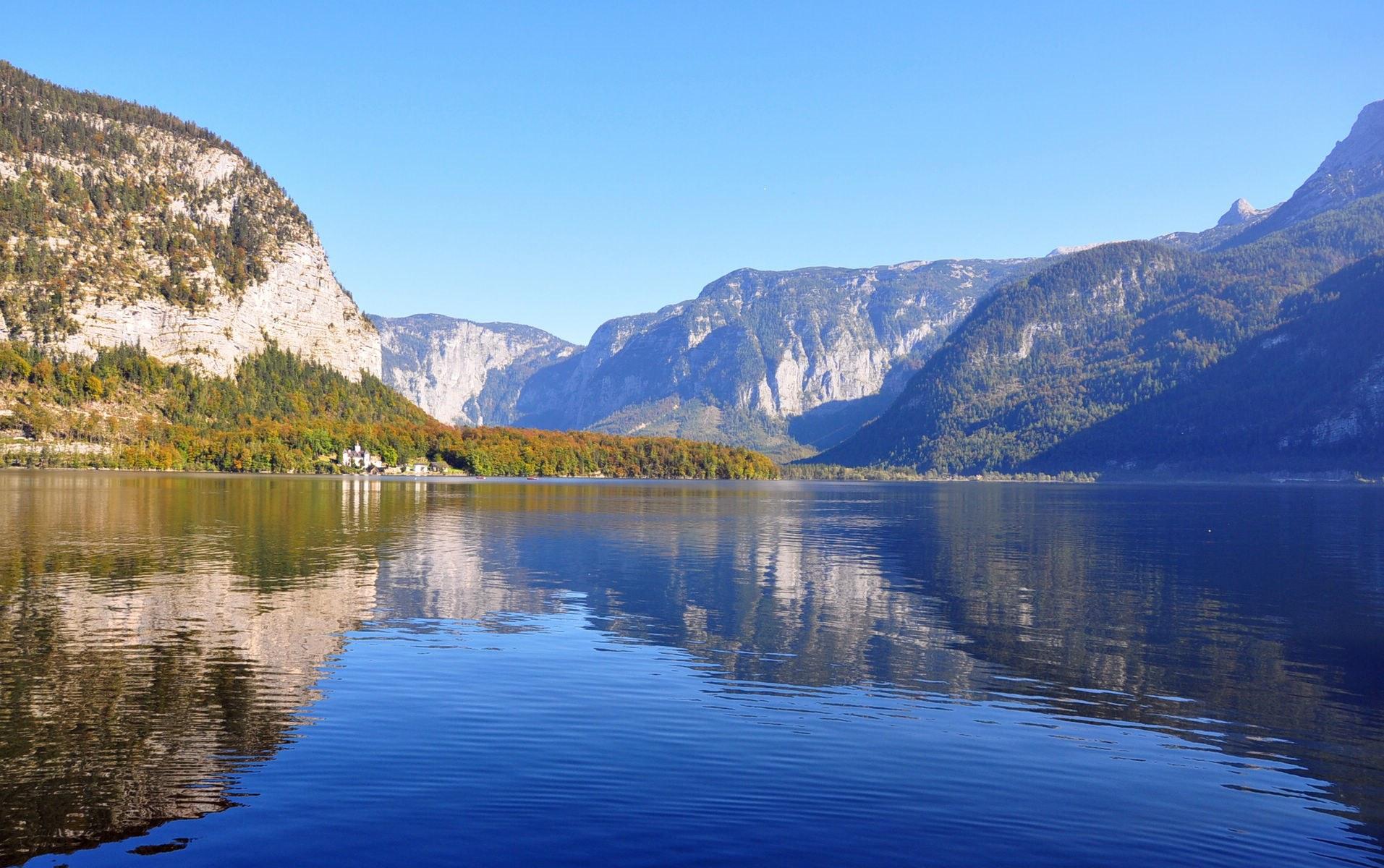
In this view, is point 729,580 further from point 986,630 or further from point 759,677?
point 759,677

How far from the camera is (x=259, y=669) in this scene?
97.9ft

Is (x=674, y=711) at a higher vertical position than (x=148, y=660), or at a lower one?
lower

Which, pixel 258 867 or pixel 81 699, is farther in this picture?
pixel 81 699

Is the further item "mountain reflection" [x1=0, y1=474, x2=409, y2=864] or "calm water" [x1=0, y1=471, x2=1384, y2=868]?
"mountain reflection" [x1=0, y1=474, x2=409, y2=864]

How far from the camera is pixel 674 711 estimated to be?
26.6 meters

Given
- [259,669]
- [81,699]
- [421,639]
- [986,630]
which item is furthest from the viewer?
[986,630]

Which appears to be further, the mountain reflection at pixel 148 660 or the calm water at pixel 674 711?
the mountain reflection at pixel 148 660

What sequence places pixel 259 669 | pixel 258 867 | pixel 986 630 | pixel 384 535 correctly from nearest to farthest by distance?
pixel 258 867
pixel 259 669
pixel 986 630
pixel 384 535

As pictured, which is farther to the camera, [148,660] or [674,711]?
[148,660]

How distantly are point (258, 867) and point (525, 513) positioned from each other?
93492 millimetres

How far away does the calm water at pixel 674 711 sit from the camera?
18.2m

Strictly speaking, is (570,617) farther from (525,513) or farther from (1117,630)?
(525,513)

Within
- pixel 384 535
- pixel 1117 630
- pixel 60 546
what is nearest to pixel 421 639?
pixel 1117 630

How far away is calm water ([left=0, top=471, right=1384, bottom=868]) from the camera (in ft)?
59.8
